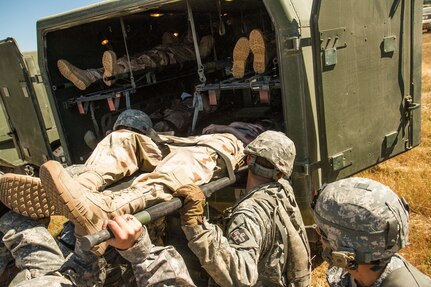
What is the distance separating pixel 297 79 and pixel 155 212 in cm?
157

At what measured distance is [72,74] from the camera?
484 cm

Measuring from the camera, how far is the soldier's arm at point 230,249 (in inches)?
83.8

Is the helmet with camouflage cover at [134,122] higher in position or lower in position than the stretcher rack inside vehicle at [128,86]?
lower

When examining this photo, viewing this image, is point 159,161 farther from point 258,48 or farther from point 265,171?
point 258,48

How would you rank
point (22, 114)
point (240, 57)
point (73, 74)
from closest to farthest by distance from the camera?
1. point (240, 57)
2. point (73, 74)
3. point (22, 114)

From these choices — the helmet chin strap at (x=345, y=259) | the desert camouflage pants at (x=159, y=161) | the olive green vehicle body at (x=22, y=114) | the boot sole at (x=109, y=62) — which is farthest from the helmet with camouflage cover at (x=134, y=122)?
the helmet chin strap at (x=345, y=259)

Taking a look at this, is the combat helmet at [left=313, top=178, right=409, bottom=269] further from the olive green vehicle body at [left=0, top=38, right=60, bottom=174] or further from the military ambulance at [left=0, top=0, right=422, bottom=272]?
the olive green vehicle body at [left=0, top=38, right=60, bottom=174]

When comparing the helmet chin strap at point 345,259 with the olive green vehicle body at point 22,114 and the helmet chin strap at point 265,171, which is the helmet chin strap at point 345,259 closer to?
the helmet chin strap at point 265,171

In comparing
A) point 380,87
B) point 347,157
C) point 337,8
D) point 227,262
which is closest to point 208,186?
point 227,262

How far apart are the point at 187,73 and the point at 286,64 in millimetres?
3319

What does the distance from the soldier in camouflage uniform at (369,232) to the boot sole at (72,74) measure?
151 inches

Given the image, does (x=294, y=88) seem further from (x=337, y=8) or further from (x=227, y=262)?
(x=227, y=262)

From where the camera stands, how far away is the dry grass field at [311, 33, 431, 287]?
12.6 feet

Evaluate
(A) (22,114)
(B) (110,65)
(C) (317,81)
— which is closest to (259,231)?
(C) (317,81)
